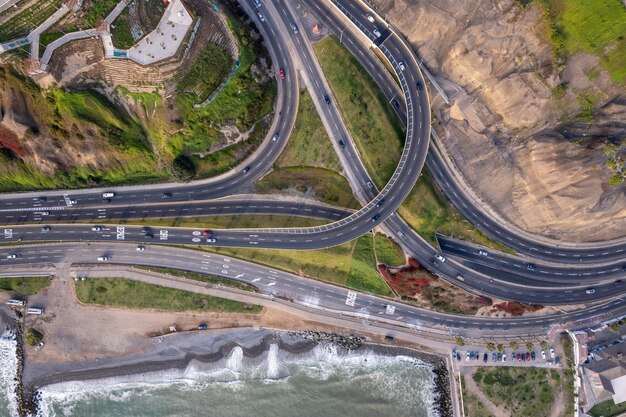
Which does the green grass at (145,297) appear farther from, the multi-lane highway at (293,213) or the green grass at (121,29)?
the green grass at (121,29)

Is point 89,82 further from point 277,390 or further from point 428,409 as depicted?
point 428,409

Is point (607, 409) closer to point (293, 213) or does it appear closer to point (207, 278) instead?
point (293, 213)

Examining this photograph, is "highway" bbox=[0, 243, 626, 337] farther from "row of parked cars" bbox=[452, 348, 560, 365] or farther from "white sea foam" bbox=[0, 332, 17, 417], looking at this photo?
"white sea foam" bbox=[0, 332, 17, 417]

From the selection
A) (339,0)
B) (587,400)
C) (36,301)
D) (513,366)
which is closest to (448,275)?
(513,366)

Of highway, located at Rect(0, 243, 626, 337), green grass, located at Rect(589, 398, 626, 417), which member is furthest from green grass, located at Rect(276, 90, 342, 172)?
green grass, located at Rect(589, 398, 626, 417)

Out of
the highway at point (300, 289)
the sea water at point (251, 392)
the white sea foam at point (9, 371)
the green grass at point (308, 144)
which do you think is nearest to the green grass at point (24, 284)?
the highway at point (300, 289)

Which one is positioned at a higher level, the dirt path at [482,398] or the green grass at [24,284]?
the green grass at [24,284]
